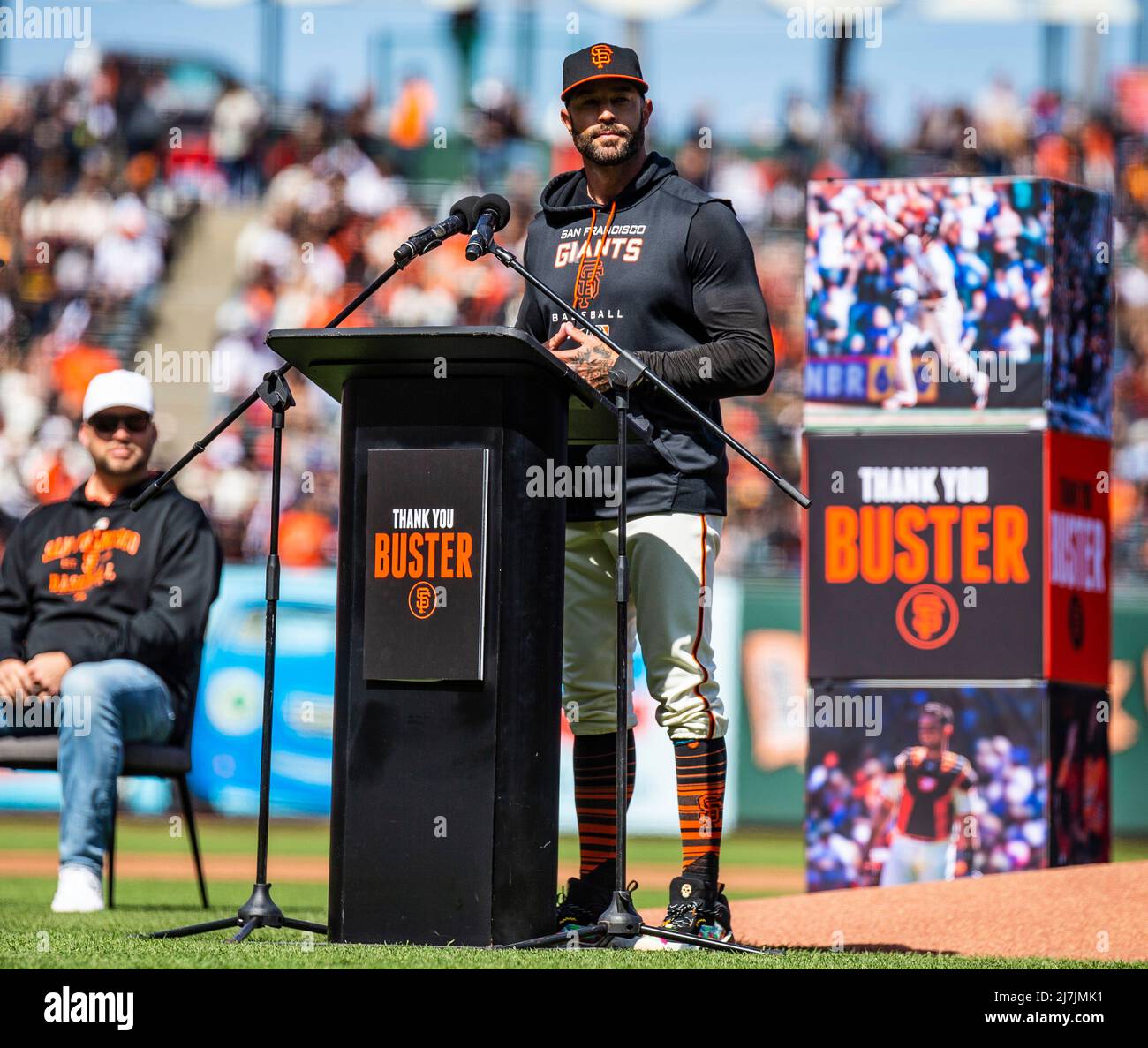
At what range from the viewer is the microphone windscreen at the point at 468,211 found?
5309mm

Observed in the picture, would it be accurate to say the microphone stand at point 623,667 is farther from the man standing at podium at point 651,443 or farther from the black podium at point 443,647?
the man standing at podium at point 651,443

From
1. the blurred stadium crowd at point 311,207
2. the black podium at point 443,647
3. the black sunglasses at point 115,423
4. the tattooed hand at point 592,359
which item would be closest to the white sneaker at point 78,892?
the black sunglasses at point 115,423

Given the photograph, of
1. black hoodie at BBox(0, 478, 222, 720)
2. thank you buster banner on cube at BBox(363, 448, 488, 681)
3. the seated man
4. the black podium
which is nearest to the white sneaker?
the seated man

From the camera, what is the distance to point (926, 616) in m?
8.36

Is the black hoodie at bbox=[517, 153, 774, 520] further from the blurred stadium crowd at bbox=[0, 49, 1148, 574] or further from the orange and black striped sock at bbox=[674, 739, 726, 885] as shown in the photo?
the blurred stadium crowd at bbox=[0, 49, 1148, 574]

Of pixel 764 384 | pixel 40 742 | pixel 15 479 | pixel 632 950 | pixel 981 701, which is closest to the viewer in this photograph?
pixel 632 950

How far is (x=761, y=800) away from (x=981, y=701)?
4971mm

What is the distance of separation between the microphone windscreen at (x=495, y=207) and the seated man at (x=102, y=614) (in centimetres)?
291

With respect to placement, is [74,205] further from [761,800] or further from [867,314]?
[867,314]

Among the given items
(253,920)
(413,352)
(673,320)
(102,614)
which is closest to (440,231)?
(413,352)

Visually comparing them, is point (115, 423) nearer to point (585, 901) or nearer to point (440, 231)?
point (440, 231)

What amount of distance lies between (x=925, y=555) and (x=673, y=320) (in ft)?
9.90
